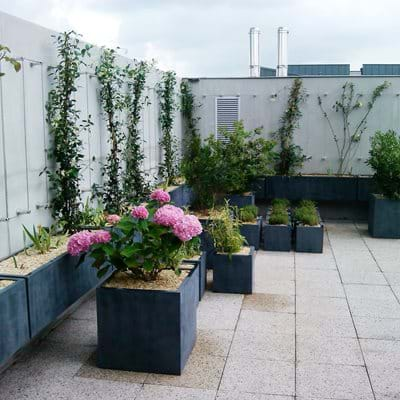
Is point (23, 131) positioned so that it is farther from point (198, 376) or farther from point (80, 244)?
point (198, 376)

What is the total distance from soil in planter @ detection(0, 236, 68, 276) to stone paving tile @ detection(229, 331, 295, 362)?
64.5 inches

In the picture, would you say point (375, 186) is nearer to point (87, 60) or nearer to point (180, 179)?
point (180, 179)

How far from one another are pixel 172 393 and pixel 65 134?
2714 millimetres

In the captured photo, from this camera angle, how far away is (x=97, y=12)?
22.1ft

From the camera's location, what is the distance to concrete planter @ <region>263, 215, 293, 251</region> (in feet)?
27.4

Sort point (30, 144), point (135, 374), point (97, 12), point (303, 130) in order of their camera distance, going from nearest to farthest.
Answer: point (135, 374), point (30, 144), point (97, 12), point (303, 130)

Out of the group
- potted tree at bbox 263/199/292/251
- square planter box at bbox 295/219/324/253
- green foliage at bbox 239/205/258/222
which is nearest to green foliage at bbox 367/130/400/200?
square planter box at bbox 295/219/324/253

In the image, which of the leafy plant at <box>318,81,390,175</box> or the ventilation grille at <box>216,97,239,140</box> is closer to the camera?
the leafy plant at <box>318,81,390,175</box>

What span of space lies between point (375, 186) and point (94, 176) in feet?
17.8

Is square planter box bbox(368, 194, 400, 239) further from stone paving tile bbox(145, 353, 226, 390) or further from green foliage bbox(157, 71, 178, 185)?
stone paving tile bbox(145, 353, 226, 390)

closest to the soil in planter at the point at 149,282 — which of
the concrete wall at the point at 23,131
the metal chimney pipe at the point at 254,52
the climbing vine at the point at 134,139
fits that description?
the concrete wall at the point at 23,131

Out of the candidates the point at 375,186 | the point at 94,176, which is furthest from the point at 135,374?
the point at 375,186

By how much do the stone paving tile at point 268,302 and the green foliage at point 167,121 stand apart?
347 centimetres

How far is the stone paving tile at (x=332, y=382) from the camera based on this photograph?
159 inches
